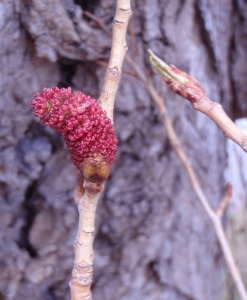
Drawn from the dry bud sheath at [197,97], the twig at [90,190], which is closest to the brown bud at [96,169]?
the twig at [90,190]

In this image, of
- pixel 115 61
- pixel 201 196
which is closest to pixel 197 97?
pixel 115 61

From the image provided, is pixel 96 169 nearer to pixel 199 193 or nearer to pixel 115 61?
pixel 115 61

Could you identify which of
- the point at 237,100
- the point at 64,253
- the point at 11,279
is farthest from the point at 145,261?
the point at 237,100

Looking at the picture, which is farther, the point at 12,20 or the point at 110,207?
the point at 110,207

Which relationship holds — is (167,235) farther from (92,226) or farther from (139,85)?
(92,226)

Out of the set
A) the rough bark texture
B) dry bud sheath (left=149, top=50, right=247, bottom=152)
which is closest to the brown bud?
dry bud sheath (left=149, top=50, right=247, bottom=152)

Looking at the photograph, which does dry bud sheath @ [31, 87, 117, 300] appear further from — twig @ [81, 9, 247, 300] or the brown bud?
twig @ [81, 9, 247, 300]
